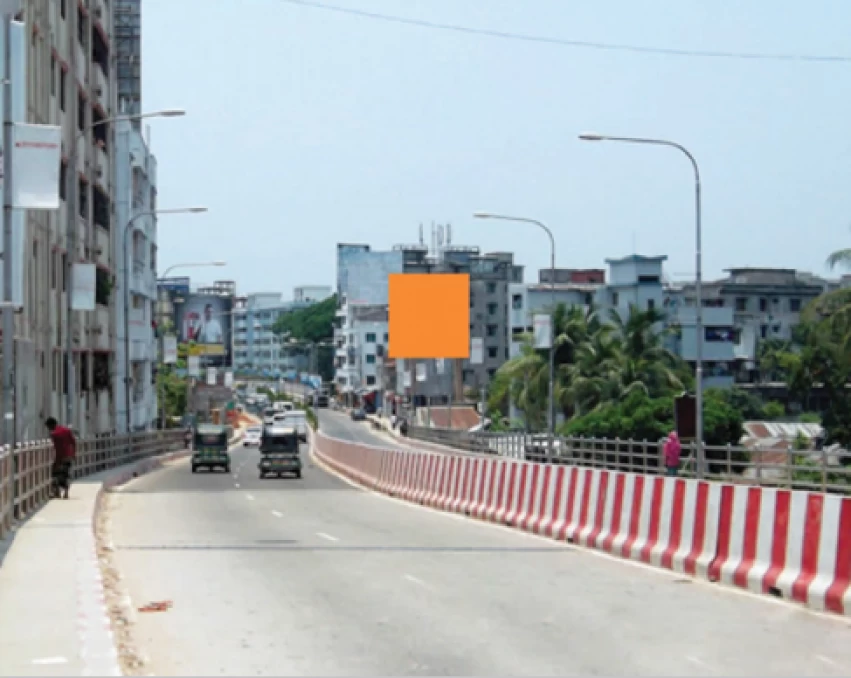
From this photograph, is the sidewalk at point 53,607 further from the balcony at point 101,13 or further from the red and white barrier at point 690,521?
the balcony at point 101,13

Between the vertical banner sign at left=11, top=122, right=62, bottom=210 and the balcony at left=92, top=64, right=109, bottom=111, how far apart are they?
1510 inches

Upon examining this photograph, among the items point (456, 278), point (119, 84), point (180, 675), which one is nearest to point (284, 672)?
point (180, 675)

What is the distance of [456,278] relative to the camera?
6272 cm

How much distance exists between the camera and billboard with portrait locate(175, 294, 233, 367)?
12838cm

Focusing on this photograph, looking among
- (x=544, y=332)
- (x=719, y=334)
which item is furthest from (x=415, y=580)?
(x=719, y=334)

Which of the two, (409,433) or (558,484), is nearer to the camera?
(558,484)

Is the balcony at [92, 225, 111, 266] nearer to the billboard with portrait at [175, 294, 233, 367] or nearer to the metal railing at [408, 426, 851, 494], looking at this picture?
the metal railing at [408, 426, 851, 494]

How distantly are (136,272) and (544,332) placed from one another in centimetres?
3184

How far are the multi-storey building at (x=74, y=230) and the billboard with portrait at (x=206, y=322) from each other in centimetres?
5751

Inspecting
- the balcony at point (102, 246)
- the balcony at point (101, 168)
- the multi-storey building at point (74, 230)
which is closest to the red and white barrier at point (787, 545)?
the multi-storey building at point (74, 230)

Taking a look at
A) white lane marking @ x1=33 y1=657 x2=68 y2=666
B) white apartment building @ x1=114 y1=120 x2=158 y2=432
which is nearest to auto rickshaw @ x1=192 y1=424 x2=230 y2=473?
white apartment building @ x1=114 y1=120 x2=158 y2=432

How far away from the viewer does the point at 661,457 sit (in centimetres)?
3916

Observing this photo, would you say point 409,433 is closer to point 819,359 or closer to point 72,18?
point 819,359

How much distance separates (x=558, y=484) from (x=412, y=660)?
1239 cm
